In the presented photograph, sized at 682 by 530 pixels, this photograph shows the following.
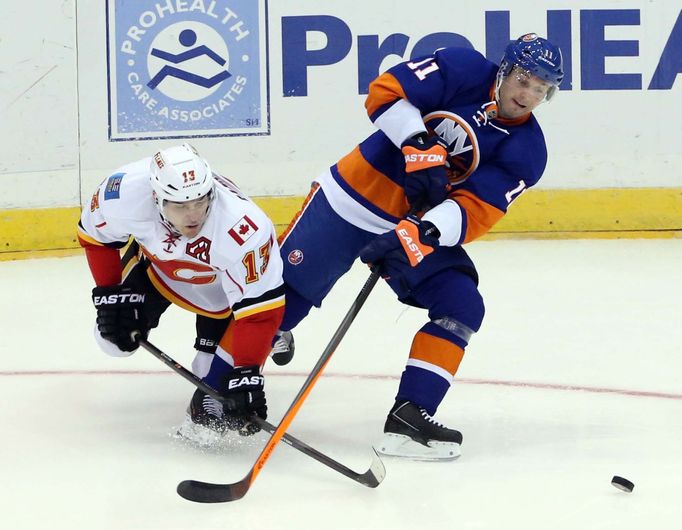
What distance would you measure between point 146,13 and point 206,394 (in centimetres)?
269

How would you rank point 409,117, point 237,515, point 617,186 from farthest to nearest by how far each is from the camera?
point 617,186 < point 409,117 < point 237,515

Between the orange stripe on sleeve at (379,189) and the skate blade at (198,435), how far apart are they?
2.38 ft

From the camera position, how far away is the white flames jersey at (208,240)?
3.12 meters

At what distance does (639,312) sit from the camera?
4770mm

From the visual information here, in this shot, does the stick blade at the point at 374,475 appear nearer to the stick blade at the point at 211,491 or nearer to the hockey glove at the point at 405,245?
the stick blade at the point at 211,491

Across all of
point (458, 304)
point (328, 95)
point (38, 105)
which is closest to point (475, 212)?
point (458, 304)

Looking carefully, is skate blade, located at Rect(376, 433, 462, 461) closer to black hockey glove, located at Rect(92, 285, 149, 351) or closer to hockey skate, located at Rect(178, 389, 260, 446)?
hockey skate, located at Rect(178, 389, 260, 446)

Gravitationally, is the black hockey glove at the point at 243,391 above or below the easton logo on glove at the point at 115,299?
below

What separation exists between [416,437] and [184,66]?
9.45 ft

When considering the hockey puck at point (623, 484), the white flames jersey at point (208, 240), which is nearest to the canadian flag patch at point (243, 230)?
the white flames jersey at point (208, 240)

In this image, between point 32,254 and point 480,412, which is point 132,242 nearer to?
point 480,412

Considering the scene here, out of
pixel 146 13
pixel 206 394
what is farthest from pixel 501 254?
pixel 206 394

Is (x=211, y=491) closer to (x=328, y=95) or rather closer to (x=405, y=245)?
(x=405, y=245)

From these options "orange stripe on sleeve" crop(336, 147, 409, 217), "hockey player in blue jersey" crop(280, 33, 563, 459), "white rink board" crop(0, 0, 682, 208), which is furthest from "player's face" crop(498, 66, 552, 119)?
"white rink board" crop(0, 0, 682, 208)
